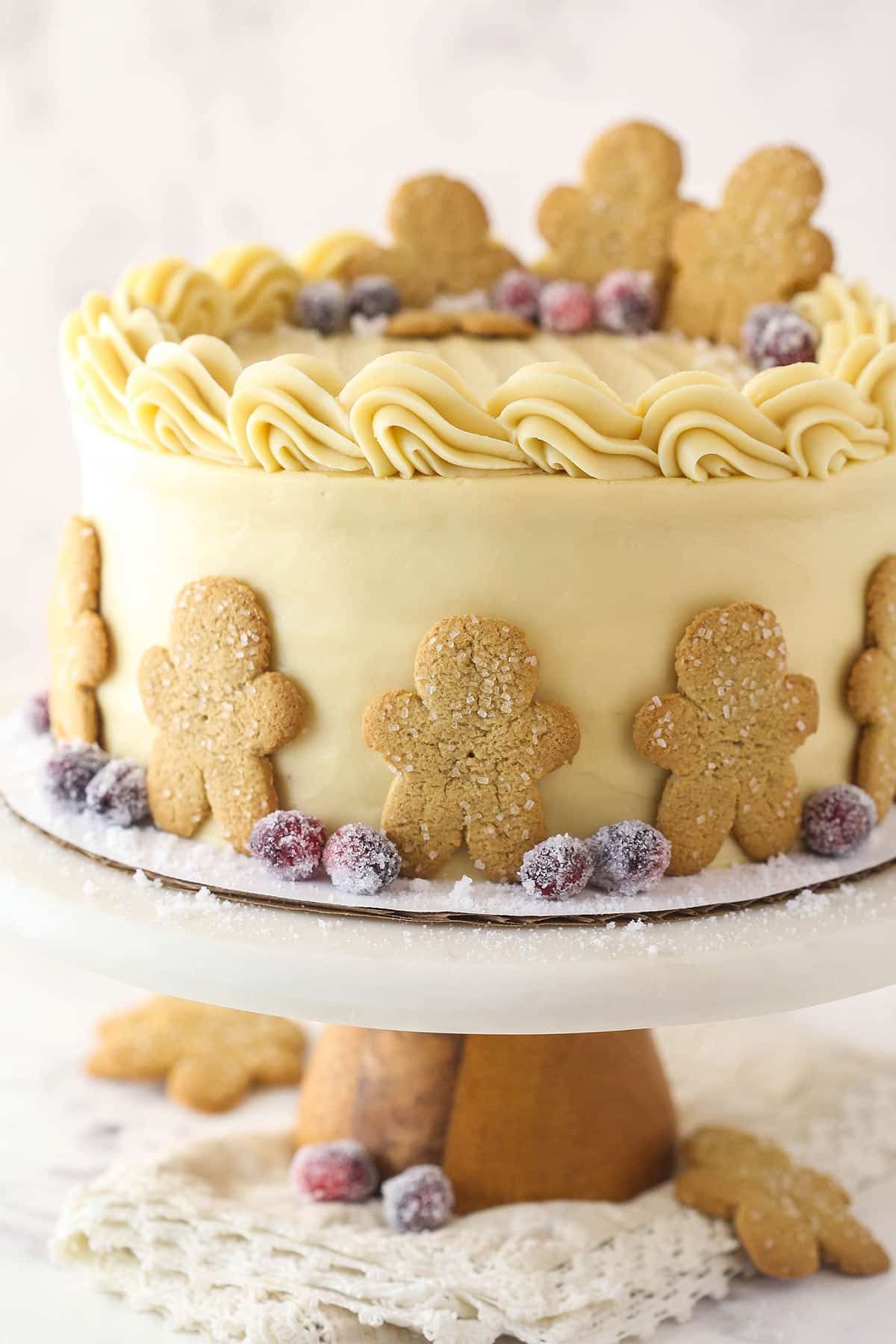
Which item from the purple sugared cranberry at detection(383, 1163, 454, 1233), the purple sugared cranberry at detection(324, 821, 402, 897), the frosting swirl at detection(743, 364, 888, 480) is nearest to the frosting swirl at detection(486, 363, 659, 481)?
the frosting swirl at detection(743, 364, 888, 480)

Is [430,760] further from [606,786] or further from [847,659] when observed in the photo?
[847,659]

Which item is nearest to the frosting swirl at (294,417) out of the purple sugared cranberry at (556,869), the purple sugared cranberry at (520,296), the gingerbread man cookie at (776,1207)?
the purple sugared cranberry at (556,869)

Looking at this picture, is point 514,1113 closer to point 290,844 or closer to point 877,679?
point 290,844

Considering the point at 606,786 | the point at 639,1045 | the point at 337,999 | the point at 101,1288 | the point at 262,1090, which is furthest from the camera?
the point at 262,1090

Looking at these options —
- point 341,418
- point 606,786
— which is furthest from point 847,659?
point 341,418

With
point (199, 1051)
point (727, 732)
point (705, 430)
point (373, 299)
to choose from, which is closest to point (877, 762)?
point (727, 732)

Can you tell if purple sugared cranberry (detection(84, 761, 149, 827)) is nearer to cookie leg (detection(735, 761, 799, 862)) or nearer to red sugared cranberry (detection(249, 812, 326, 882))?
red sugared cranberry (detection(249, 812, 326, 882))

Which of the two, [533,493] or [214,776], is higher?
[533,493]
